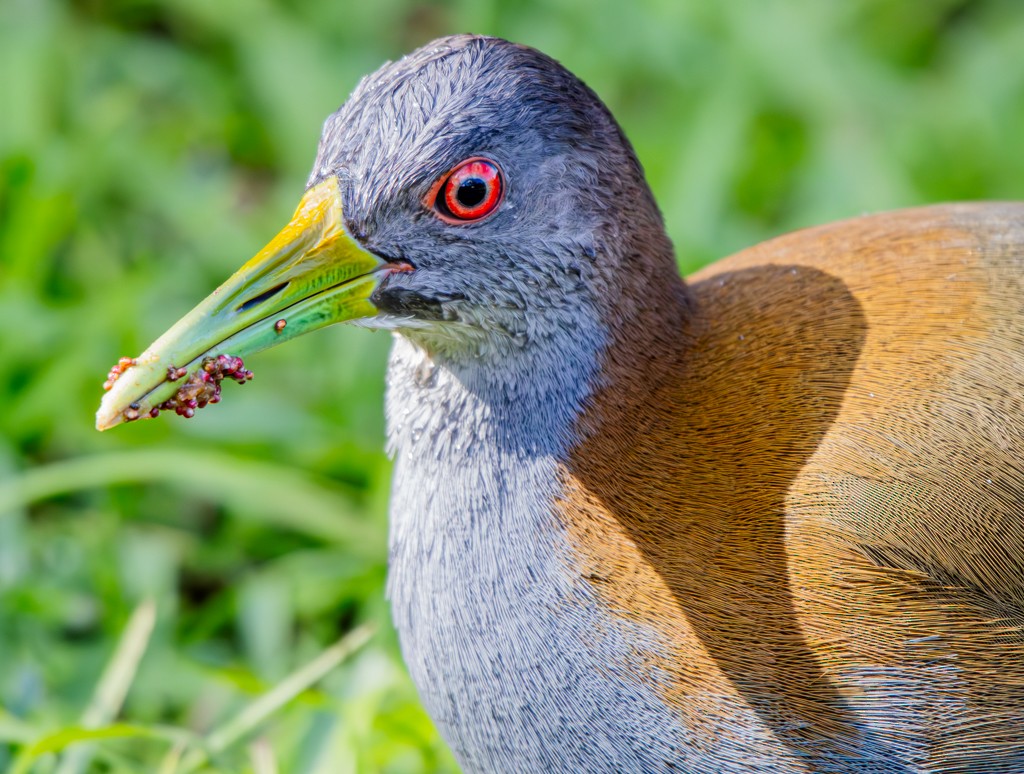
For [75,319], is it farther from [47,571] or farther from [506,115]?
[506,115]

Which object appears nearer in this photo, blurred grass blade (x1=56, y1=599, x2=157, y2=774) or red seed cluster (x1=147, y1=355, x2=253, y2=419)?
red seed cluster (x1=147, y1=355, x2=253, y2=419)

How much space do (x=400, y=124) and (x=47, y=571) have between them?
1.94 meters

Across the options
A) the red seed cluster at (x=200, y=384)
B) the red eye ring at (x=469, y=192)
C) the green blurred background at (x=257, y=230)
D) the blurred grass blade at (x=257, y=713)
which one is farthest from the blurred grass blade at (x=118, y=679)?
the red eye ring at (x=469, y=192)

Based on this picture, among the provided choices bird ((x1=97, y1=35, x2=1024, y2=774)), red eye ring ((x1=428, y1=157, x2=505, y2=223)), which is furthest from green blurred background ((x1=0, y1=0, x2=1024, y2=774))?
red eye ring ((x1=428, y1=157, x2=505, y2=223))

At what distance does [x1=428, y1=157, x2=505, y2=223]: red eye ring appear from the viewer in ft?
7.97

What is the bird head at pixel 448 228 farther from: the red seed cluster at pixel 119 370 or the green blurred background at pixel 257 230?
the green blurred background at pixel 257 230

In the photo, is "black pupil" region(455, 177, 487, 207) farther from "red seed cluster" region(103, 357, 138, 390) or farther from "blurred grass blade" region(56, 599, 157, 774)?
"blurred grass blade" region(56, 599, 157, 774)

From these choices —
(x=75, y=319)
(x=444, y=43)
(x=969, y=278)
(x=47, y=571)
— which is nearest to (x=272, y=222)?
(x=75, y=319)

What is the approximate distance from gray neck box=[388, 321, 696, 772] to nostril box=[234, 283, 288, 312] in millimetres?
351

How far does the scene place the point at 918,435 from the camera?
97.6 inches

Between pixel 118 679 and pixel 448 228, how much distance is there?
1547mm

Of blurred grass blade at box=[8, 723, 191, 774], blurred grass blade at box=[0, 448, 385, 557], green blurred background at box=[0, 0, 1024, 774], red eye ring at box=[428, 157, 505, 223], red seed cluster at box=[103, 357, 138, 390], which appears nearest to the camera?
red seed cluster at box=[103, 357, 138, 390]

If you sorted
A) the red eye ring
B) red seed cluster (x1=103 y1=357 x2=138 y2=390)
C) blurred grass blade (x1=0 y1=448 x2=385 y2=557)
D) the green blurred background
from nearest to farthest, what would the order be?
red seed cluster (x1=103 y1=357 x2=138 y2=390), the red eye ring, the green blurred background, blurred grass blade (x1=0 y1=448 x2=385 y2=557)

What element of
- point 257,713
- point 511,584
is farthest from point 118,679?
point 511,584
